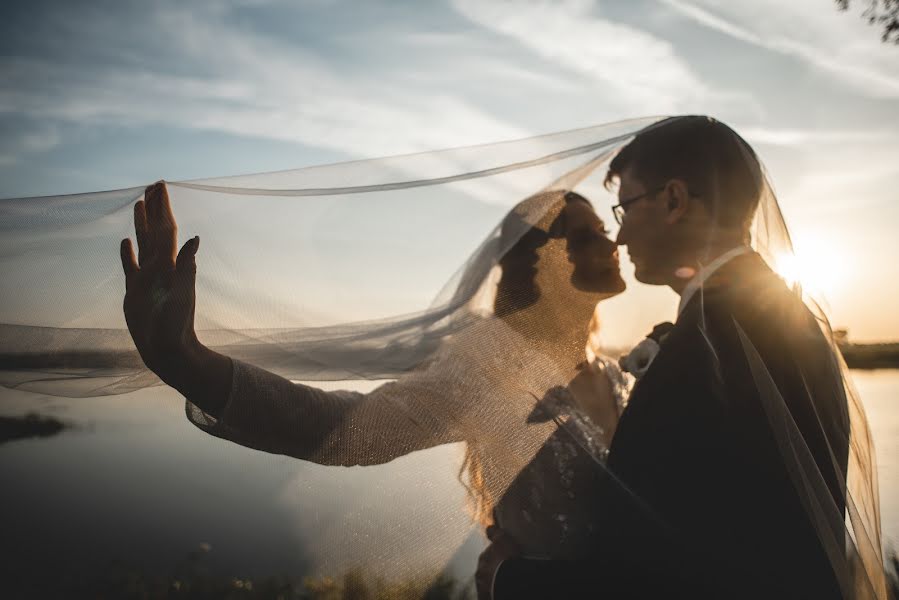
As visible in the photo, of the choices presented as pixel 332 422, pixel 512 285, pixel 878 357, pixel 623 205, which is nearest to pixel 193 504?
pixel 332 422

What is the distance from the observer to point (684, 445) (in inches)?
56.5

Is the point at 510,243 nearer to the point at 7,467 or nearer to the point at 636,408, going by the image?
the point at 636,408

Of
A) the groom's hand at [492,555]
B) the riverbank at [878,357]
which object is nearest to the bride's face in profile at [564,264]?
the groom's hand at [492,555]

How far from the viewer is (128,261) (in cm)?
170

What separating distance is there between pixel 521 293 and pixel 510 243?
0.18 meters

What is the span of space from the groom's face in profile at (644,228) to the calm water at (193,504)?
0.93 m

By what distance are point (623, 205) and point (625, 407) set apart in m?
0.71

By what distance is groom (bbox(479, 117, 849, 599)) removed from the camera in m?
1.41

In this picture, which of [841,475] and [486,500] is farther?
[841,475]

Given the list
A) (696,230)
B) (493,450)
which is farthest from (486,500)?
(696,230)

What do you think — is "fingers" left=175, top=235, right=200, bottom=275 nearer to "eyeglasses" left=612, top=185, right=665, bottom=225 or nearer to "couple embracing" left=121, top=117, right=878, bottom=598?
"couple embracing" left=121, top=117, right=878, bottom=598

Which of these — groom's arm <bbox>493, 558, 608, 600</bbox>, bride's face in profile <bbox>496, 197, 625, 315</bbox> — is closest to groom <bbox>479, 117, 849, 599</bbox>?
groom's arm <bbox>493, 558, 608, 600</bbox>

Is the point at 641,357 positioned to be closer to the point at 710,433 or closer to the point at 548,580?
the point at 710,433

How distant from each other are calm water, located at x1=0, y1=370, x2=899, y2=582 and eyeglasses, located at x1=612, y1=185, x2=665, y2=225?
38.0 inches
